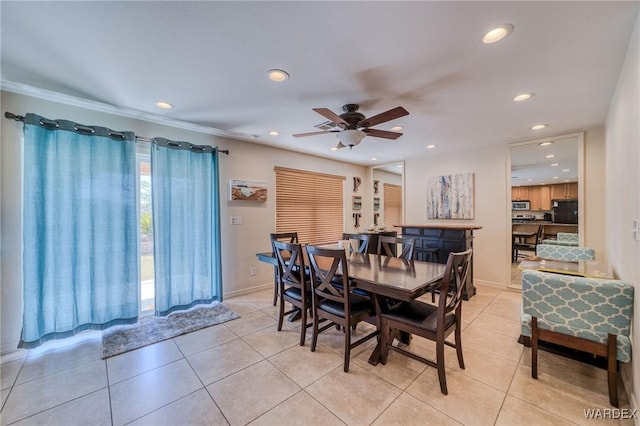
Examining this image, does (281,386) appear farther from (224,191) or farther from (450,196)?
(450,196)

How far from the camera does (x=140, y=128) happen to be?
123 inches

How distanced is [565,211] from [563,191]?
4.84 ft

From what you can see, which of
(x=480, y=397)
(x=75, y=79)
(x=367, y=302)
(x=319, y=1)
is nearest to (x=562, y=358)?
(x=480, y=397)

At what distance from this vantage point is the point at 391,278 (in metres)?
2.01

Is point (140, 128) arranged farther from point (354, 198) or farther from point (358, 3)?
point (354, 198)

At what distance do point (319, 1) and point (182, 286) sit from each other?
345 centimetres

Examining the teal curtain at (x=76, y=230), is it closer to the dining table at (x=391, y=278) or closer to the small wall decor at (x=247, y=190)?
the small wall decor at (x=247, y=190)

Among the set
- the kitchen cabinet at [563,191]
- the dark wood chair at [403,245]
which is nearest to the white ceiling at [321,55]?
the dark wood chair at [403,245]

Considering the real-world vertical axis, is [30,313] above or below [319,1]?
below

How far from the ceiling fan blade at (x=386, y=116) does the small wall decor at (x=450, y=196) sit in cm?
294

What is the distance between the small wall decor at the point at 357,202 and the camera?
609 cm

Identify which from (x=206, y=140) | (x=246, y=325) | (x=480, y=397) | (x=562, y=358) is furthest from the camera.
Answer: (x=206, y=140)

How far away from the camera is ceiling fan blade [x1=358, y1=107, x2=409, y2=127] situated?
7.16 ft

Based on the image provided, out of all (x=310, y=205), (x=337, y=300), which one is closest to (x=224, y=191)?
(x=310, y=205)
